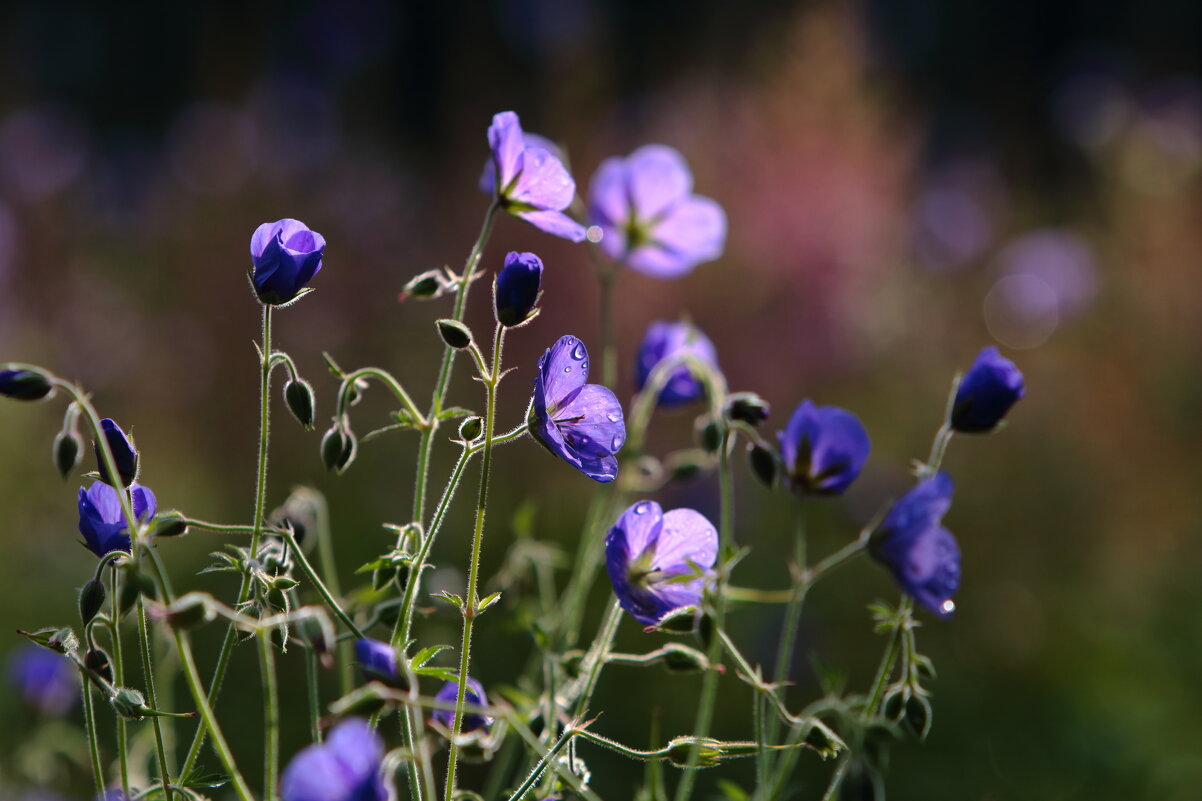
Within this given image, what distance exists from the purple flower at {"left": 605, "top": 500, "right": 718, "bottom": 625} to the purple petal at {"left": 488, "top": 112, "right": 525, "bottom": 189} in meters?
0.37

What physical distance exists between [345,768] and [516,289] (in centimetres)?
41

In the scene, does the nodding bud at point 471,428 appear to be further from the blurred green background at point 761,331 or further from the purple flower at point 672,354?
the blurred green background at point 761,331

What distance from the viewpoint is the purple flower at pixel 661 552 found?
1021 millimetres

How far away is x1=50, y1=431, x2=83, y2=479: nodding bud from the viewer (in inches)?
38.2

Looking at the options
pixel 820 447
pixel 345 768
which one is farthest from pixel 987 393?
pixel 345 768

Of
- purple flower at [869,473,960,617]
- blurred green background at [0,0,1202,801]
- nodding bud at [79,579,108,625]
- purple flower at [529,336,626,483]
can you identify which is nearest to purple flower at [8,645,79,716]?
blurred green background at [0,0,1202,801]

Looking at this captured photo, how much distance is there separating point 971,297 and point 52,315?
15.9 ft

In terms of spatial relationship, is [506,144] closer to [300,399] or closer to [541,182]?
[541,182]

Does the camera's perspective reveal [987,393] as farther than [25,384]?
Yes

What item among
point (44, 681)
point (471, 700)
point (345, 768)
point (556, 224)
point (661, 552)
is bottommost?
point (44, 681)

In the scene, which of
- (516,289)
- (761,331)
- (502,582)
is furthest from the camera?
(761,331)

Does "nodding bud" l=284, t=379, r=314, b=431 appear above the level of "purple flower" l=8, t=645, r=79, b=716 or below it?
above

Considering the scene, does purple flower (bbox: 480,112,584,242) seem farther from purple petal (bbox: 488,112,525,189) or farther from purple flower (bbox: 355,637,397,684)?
purple flower (bbox: 355,637,397,684)

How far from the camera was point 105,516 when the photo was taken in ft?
3.15
